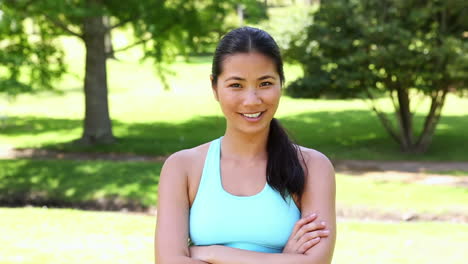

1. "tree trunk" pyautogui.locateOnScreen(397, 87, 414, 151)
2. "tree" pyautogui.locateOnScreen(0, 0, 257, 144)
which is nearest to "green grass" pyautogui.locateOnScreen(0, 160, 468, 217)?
"tree" pyautogui.locateOnScreen(0, 0, 257, 144)

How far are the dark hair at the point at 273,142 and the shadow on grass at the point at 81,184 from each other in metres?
8.63

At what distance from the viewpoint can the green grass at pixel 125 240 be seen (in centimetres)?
Result: 709

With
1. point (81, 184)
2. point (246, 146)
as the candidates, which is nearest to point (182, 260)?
point (246, 146)

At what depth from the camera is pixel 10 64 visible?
15156 mm

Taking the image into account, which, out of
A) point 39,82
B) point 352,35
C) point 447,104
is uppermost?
point 352,35

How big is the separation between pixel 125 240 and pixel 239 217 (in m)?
5.52

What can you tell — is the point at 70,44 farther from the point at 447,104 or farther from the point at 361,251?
the point at 361,251

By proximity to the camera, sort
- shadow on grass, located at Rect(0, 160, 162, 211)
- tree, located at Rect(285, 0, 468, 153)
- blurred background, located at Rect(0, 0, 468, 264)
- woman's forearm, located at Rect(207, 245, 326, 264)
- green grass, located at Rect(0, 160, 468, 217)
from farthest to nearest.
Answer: tree, located at Rect(285, 0, 468, 153), shadow on grass, located at Rect(0, 160, 162, 211), green grass, located at Rect(0, 160, 468, 217), blurred background, located at Rect(0, 0, 468, 264), woman's forearm, located at Rect(207, 245, 326, 264)

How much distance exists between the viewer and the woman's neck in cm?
274

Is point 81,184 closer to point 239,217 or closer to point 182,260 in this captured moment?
point 182,260

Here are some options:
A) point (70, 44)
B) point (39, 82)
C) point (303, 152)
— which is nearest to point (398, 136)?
point (39, 82)

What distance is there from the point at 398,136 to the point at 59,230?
1112 cm

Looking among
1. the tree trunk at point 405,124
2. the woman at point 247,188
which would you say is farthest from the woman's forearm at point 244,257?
the tree trunk at point 405,124

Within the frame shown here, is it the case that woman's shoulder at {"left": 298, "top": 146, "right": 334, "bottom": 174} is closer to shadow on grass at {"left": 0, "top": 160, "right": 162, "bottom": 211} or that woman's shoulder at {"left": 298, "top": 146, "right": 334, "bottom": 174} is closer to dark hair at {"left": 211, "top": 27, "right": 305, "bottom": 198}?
dark hair at {"left": 211, "top": 27, "right": 305, "bottom": 198}
